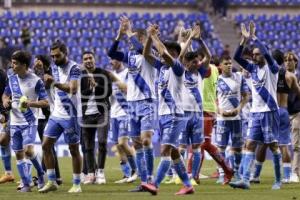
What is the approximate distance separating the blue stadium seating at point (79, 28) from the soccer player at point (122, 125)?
16369 millimetres

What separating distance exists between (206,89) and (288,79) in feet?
7.29

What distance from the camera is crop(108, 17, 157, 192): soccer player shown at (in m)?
14.7

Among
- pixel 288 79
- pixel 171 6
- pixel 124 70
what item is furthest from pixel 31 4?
pixel 288 79

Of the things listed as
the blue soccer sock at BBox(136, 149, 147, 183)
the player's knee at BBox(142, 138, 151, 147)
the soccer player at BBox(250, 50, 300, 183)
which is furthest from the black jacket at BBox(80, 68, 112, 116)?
the soccer player at BBox(250, 50, 300, 183)

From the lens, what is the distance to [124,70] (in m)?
18.4

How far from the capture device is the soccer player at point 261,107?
49.8 ft

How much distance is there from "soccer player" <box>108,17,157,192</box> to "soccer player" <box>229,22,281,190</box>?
1457 millimetres

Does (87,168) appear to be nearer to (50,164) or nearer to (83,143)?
(83,143)

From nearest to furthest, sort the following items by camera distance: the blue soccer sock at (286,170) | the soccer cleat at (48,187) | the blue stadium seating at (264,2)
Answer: the soccer cleat at (48,187), the blue soccer sock at (286,170), the blue stadium seating at (264,2)

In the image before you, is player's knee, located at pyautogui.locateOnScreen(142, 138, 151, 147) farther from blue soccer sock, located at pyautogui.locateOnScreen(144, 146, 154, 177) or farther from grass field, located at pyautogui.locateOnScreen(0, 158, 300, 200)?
grass field, located at pyautogui.locateOnScreen(0, 158, 300, 200)

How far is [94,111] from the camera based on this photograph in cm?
1761

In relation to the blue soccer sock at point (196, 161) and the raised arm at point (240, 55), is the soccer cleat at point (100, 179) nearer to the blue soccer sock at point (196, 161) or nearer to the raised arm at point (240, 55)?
the blue soccer sock at point (196, 161)

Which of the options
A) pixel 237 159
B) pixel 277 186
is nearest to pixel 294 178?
pixel 237 159

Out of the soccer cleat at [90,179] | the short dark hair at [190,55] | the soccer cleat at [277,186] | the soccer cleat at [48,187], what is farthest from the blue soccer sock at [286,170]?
the soccer cleat at [48,187]
